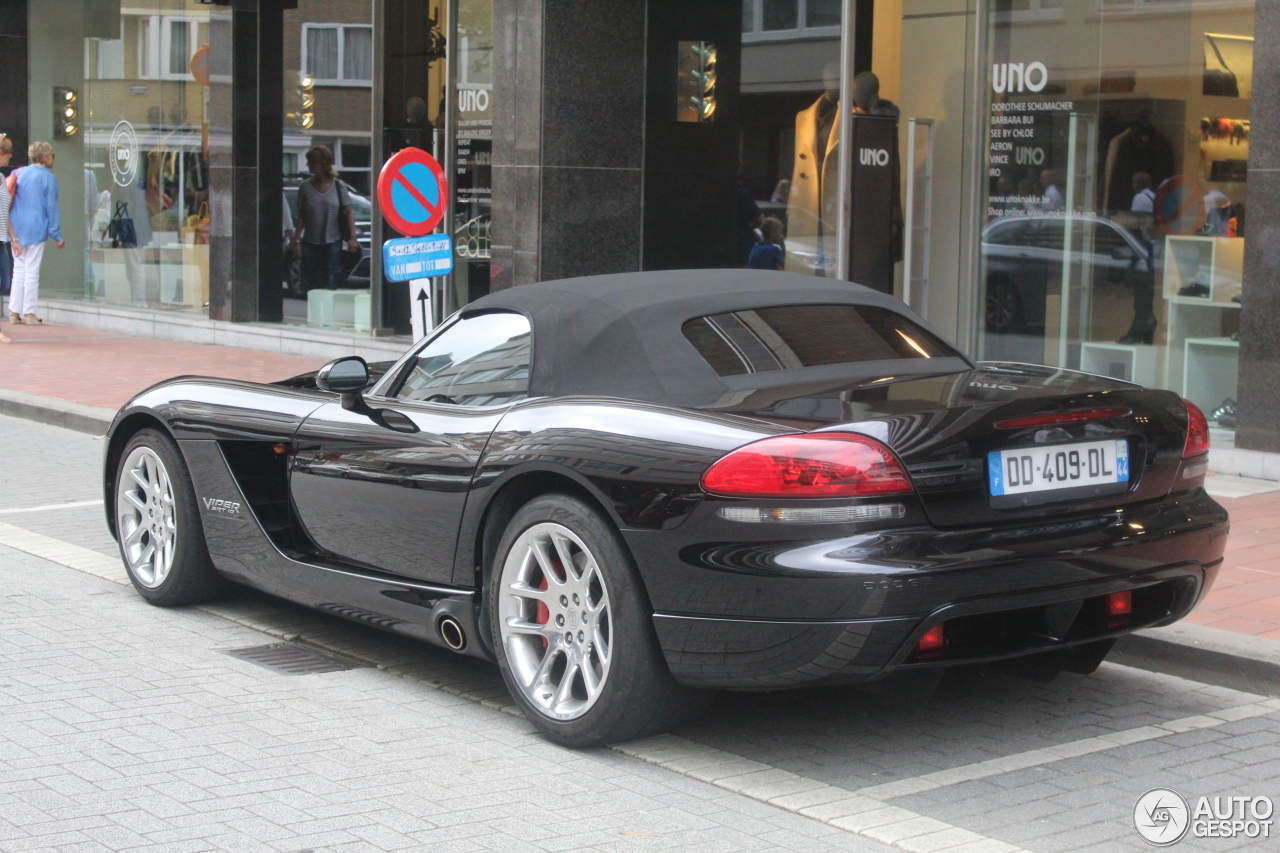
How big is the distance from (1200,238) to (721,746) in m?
6.84

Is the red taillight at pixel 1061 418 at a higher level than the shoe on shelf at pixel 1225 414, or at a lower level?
higher

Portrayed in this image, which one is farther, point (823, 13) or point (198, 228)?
point (198, 228)

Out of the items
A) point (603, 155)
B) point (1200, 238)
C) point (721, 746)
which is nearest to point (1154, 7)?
point (1200, 238)

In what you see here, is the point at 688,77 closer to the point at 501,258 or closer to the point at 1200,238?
the point at 501,258

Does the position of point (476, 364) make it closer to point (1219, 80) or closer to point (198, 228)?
point (1219, 80)

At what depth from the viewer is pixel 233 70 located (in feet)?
54.3

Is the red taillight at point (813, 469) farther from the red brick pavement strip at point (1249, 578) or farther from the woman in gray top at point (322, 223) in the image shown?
the woman in gray top at point (322, 223)

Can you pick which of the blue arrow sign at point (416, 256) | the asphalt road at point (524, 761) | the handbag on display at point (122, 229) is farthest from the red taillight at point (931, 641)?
the handbag on display at point (122, 229)

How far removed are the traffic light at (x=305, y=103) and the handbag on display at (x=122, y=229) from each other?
4094 mm

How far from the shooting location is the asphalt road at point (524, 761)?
3789 mm

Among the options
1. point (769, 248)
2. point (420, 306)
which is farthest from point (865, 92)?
point (420, 306)

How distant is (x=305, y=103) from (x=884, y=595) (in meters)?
13.8

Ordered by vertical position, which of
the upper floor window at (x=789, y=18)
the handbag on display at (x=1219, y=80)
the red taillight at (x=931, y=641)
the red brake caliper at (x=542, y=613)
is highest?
the upper floor window at (x=789, y=18)

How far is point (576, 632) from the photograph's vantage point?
443 cm
